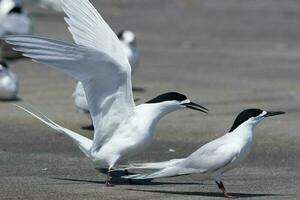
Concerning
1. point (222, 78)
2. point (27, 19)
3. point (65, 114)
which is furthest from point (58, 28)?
point (65, 114)

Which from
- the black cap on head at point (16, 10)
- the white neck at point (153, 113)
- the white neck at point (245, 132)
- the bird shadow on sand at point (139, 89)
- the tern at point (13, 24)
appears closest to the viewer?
the white neck at point (245, 132)

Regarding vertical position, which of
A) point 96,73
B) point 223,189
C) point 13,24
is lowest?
point 13,24

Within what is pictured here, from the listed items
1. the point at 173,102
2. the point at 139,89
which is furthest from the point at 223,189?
the point at 139,89

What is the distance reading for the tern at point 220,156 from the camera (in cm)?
659

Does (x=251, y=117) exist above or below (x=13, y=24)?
above

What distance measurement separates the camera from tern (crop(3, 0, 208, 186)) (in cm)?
688

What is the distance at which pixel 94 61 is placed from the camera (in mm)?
6902

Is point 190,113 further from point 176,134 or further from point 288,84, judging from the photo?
point 288,84

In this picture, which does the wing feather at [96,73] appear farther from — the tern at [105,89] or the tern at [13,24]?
the tern at [13,24]

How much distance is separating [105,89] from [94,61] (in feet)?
0.73

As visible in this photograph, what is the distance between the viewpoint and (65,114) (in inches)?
409

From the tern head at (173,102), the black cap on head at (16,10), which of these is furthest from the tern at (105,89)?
the black cap on head at (16,10)

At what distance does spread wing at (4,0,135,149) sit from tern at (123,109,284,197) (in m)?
0.51

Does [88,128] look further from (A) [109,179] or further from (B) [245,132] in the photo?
(B) [245,132]
